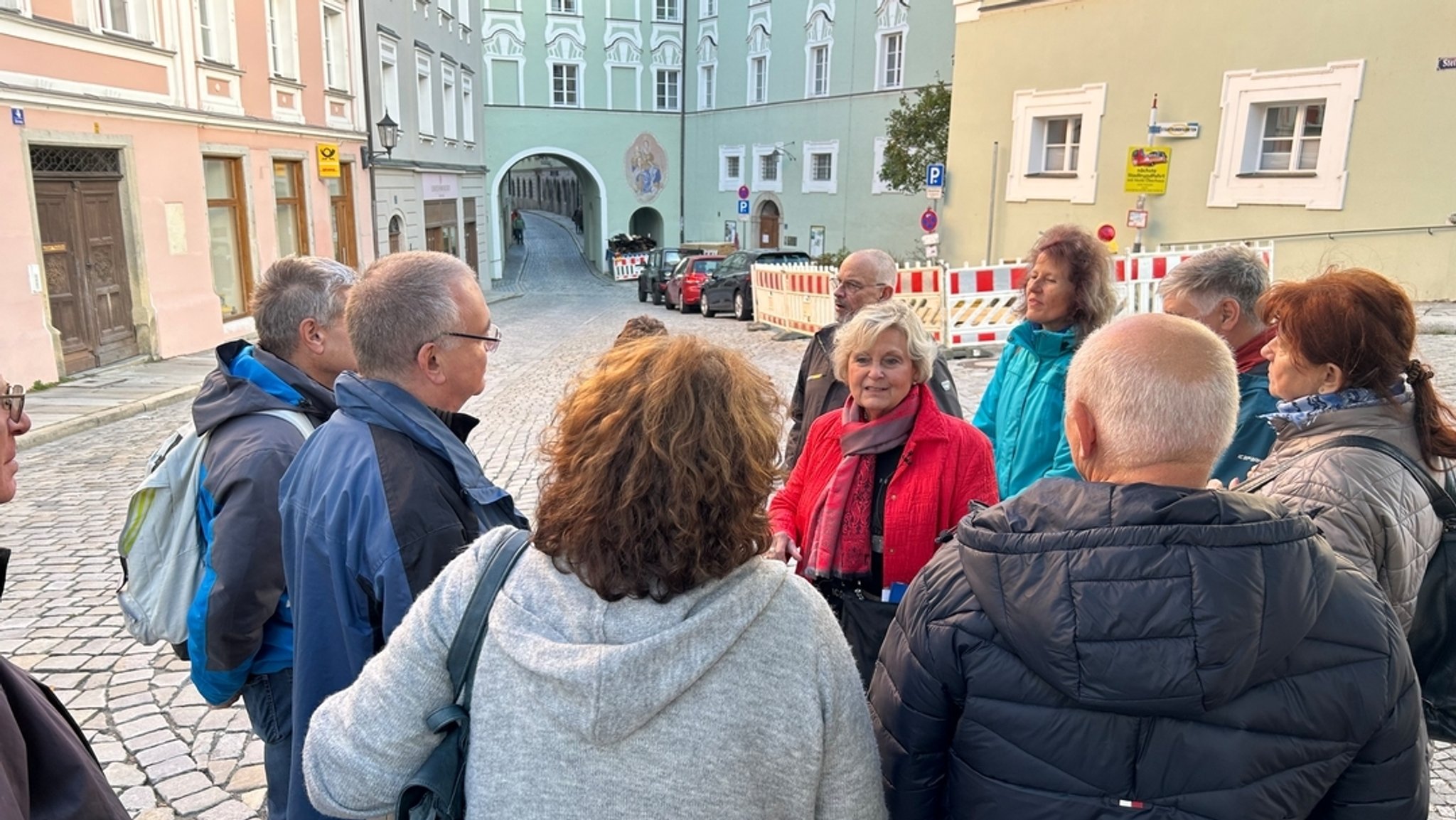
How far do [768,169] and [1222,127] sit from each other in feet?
74.4

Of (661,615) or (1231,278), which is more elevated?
(1231,278)

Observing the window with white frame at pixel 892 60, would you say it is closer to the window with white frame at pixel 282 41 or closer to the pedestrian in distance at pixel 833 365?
the window with white frame at pixel 282 41

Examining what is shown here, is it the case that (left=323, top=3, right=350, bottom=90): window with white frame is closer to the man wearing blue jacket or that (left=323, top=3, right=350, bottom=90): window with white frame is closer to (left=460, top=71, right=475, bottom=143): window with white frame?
(left=460, top=71, right=475, bottom=143): window with white frame

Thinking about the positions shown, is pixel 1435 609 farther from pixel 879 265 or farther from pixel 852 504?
pixel 879 265

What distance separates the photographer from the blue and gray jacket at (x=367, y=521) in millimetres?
1879

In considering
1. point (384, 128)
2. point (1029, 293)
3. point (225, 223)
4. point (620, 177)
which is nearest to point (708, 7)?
point (620, 177)

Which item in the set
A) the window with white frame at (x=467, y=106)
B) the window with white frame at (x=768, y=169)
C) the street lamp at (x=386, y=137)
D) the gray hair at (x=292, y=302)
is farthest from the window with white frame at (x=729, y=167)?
the gray hair at (x=292, y=302)

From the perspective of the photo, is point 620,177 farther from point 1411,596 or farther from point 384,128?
point 1411,596

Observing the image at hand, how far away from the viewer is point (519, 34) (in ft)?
128

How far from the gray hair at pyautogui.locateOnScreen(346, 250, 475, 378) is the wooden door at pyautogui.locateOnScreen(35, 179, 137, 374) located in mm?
11439

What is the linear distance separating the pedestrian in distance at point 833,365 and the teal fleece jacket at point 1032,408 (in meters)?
0.20

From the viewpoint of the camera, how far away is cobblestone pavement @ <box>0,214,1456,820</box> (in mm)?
3477

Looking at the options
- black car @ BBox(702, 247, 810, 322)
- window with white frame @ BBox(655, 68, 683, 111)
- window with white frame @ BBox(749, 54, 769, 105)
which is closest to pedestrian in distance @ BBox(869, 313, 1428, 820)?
black car @ BBox(702, 247, 810, 322)

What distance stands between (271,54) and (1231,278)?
17342 mm
